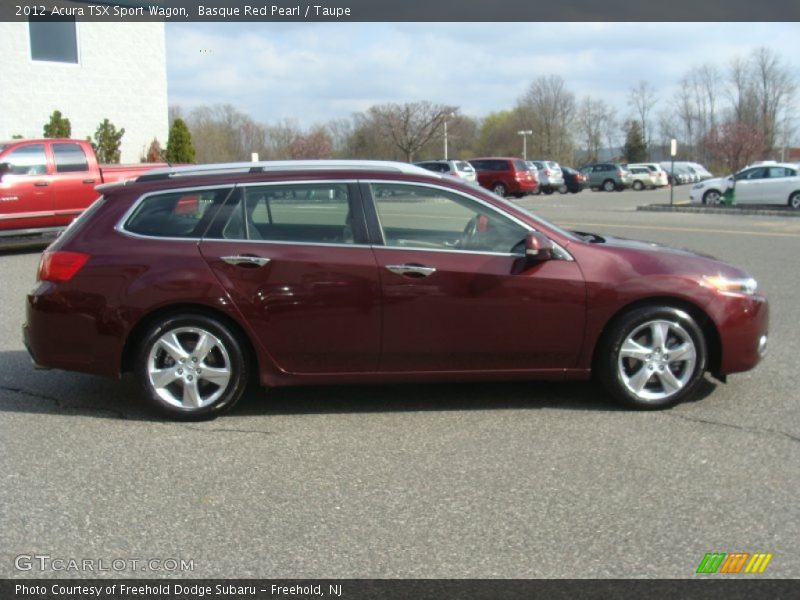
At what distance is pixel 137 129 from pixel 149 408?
30.2 meters

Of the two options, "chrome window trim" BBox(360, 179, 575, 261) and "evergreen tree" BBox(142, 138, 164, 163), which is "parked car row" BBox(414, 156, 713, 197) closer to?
"evergreen tree" BBox(142, 138, 164, 163)

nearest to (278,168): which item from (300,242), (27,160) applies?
(300,242)

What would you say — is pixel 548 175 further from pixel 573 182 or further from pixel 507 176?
pixel 507 176

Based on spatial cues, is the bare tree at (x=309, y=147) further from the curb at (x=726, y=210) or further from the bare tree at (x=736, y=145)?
the bare tree at (x=736, y=145)

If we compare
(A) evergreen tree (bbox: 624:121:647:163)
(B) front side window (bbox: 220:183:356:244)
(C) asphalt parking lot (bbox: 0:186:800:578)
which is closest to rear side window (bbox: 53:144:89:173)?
(C) asphalt parking lot (bbox: 0:186:800:578)

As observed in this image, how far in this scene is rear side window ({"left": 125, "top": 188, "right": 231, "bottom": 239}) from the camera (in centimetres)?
566

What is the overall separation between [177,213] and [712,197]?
29.6 m

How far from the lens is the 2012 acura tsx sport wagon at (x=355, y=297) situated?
217 inches

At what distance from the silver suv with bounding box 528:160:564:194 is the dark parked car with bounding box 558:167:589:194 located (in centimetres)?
248

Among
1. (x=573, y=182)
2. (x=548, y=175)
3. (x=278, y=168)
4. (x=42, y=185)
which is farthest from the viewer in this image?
(x=573, y=182)

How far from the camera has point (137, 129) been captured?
33.7 meters

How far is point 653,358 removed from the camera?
5.65 meters
